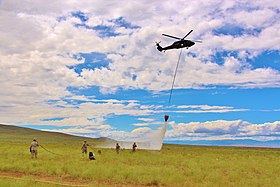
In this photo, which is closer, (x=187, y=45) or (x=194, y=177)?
(x=194, y=177)

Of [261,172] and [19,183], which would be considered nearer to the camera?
[19,183]

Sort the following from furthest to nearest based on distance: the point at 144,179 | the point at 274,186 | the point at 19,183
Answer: the point at 144,179
the point at 274,186
the point at 19,183

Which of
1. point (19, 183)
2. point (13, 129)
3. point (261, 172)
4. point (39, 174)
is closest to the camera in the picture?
point (19, 183)

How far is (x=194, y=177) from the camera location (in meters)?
21.4

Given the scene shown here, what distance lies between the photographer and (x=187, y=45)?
3350 centimetres

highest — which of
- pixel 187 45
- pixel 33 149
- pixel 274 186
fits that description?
pixel 187 45

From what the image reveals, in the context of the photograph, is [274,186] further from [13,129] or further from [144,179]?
[13,129]

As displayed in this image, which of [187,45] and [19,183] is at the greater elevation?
[187,45]

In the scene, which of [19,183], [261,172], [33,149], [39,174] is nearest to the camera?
[19,183]

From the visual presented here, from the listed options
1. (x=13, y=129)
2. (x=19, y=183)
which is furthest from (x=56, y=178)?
(x=13, y=129)

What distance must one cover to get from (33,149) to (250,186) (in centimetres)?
2036

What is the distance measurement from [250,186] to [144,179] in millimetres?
5475

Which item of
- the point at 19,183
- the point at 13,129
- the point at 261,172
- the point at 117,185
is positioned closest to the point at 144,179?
the point at 117,185

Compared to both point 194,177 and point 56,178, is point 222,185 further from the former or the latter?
point 56,178
